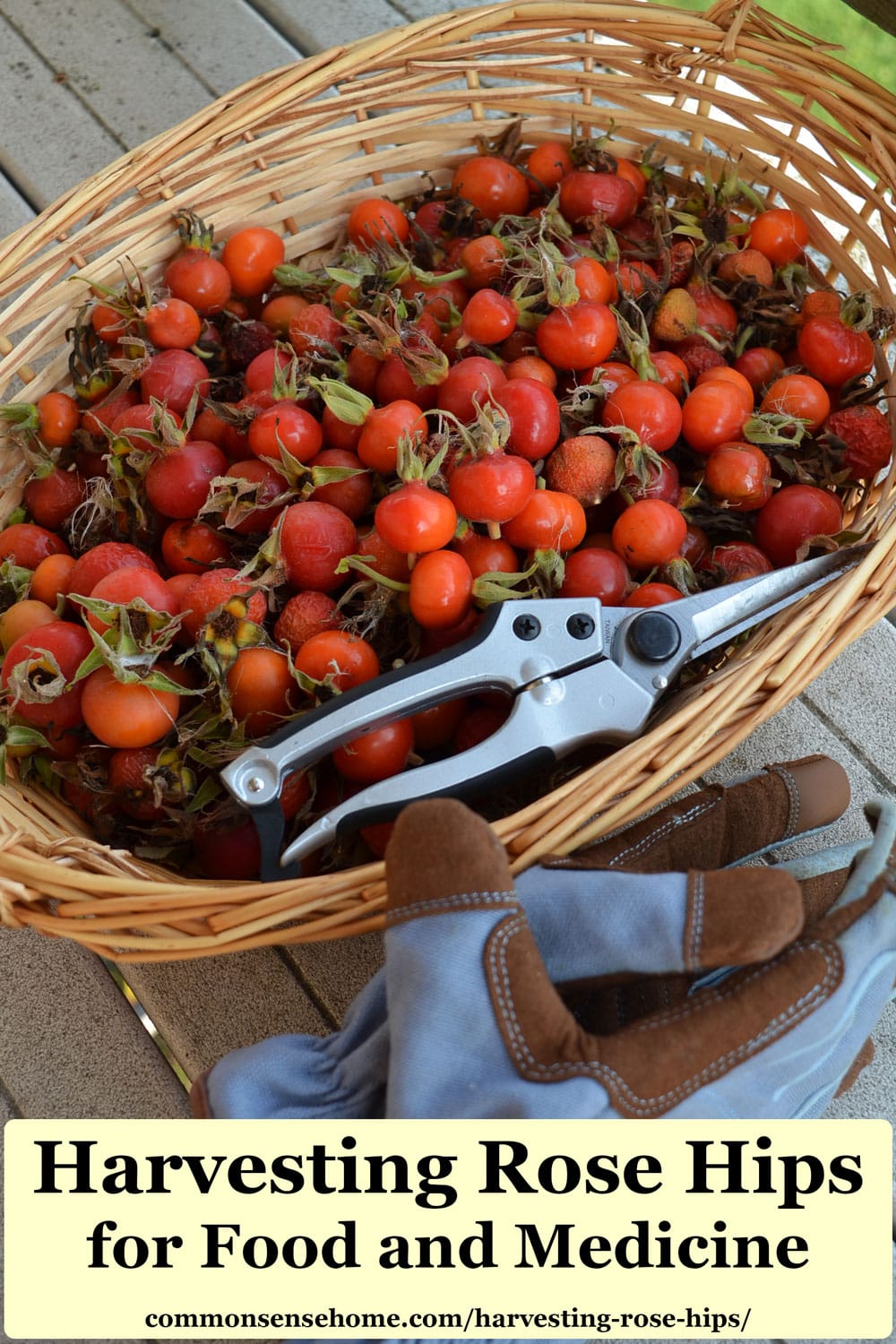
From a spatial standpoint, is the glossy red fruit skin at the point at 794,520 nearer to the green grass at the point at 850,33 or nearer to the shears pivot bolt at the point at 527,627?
the shears pivot bolt at the point at 527,627

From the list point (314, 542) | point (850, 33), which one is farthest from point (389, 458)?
point (850, 33)

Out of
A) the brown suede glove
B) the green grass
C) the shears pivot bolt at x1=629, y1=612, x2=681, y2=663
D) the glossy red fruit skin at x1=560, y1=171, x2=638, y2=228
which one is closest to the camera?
the brown suede glove

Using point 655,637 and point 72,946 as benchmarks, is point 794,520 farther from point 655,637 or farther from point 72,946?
point 72,946

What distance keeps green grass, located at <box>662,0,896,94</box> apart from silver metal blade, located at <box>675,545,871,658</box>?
3.78ft

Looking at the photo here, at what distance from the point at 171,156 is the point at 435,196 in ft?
0.78

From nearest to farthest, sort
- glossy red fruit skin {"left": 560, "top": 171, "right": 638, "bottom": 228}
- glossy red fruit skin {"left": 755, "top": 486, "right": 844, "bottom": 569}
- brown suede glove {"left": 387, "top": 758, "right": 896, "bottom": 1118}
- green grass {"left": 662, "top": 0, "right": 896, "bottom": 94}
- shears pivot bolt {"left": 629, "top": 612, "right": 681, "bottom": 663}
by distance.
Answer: brown suede glove {"left": 387, "top": 758, "right": 896, "bottom": 1118} < shears pivot bolt {"left": 629, "top": 612, "right": 681, "bottom": 663} < glossy red fruit skin {"left": 755, "top": 486, "right": 844, "bottom": 569} < glossy red fruit skin {"left": 560, "top": 171, "right": 638, "bottom": 228} < green grass {"left": 662, "top": 0, "right": 896, "bottom": 94}

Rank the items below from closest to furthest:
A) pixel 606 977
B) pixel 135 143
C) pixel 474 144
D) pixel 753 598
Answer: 1. pixel 606 977
2. pixel 753 598
3. pixel 474 144
4. pixel 135 143

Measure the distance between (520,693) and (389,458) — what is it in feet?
0.68

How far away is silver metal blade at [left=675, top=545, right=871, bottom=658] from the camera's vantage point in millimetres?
695

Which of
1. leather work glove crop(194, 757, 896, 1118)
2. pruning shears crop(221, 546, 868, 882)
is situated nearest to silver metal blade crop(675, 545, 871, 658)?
pruning shears crop(221, 546, 868, 882)

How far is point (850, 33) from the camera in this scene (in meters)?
1.54

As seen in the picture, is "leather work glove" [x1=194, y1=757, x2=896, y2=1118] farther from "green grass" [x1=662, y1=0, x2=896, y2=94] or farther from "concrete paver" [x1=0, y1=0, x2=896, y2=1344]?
"green grass" [x1=662, y1=0, x2=896, y2=94]

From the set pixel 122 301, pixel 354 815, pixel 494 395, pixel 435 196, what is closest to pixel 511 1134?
pixel 354 815

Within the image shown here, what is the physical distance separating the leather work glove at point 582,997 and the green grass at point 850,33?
1351 mm
